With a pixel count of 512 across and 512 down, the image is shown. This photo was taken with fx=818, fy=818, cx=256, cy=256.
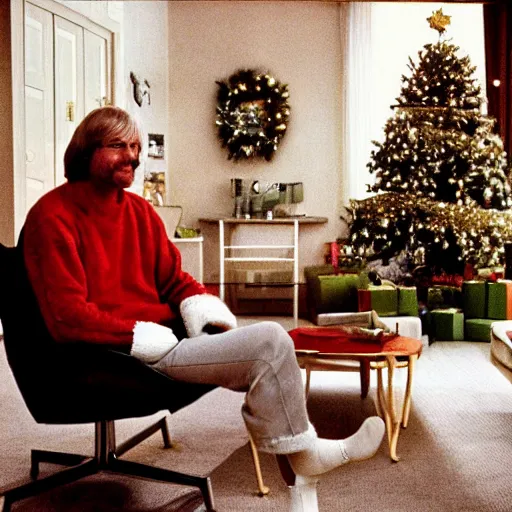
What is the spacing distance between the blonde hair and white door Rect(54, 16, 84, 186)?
3.72m

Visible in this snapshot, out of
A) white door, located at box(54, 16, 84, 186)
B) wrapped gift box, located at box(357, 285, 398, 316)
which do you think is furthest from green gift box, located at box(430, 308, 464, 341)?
white door, located at box(54, 16, 84, 186)

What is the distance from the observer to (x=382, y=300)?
5508mm

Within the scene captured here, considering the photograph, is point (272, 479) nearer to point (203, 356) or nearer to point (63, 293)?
point (203, 356)

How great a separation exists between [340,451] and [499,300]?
400cm

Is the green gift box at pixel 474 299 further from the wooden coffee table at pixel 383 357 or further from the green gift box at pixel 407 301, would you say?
the wooden coffee table at pixel 383 357

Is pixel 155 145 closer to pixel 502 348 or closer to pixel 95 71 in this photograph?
pixel 95 71

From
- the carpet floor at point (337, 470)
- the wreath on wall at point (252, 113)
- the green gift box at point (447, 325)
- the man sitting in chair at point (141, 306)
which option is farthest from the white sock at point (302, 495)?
the wreath on wall at point (252, 113)

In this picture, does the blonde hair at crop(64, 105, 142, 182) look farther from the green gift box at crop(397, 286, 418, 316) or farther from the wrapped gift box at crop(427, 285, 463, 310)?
the wrapped gift box at crop(427, 285, 463, 310)

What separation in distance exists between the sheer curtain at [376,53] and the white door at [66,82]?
9.40 ft

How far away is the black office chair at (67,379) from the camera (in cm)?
218

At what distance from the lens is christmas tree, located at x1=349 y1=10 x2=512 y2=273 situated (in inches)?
244

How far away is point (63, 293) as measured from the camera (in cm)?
218

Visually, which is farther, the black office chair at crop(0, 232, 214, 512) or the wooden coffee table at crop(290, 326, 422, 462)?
the wooden coffee table at crop(290, 326, 422, 462)

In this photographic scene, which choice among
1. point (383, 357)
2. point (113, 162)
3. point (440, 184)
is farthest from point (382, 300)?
point (113, 162)
